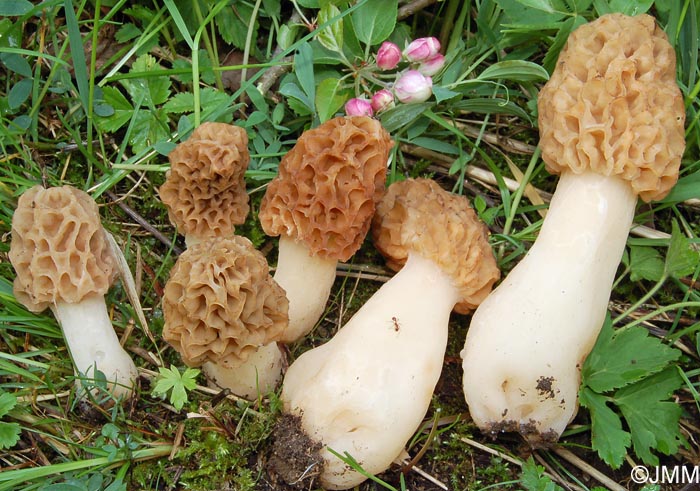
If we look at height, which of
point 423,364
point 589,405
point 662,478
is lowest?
point 662,478

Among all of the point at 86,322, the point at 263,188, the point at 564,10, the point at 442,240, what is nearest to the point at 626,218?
the point at 442,240

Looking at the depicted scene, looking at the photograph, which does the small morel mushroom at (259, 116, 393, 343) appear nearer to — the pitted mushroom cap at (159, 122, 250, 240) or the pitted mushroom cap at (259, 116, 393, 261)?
the pitted mushroom cap at (259, 116, 393, 261)

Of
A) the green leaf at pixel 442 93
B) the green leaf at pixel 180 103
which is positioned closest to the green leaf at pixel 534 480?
the green leaf at pixel 442 93

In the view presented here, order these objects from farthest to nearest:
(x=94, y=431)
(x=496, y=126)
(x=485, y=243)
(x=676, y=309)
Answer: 1. (x=496, y=126)
2. (x=676, y=309)
3. (x=485, y=243)
4. (x=94, y=431)

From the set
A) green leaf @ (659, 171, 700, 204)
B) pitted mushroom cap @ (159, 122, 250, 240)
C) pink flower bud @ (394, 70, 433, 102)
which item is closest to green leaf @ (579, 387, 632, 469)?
green leaf @ (659, 171, 700, 204)

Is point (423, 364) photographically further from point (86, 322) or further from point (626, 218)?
point (86, 322)

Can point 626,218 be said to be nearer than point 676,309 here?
Yes
